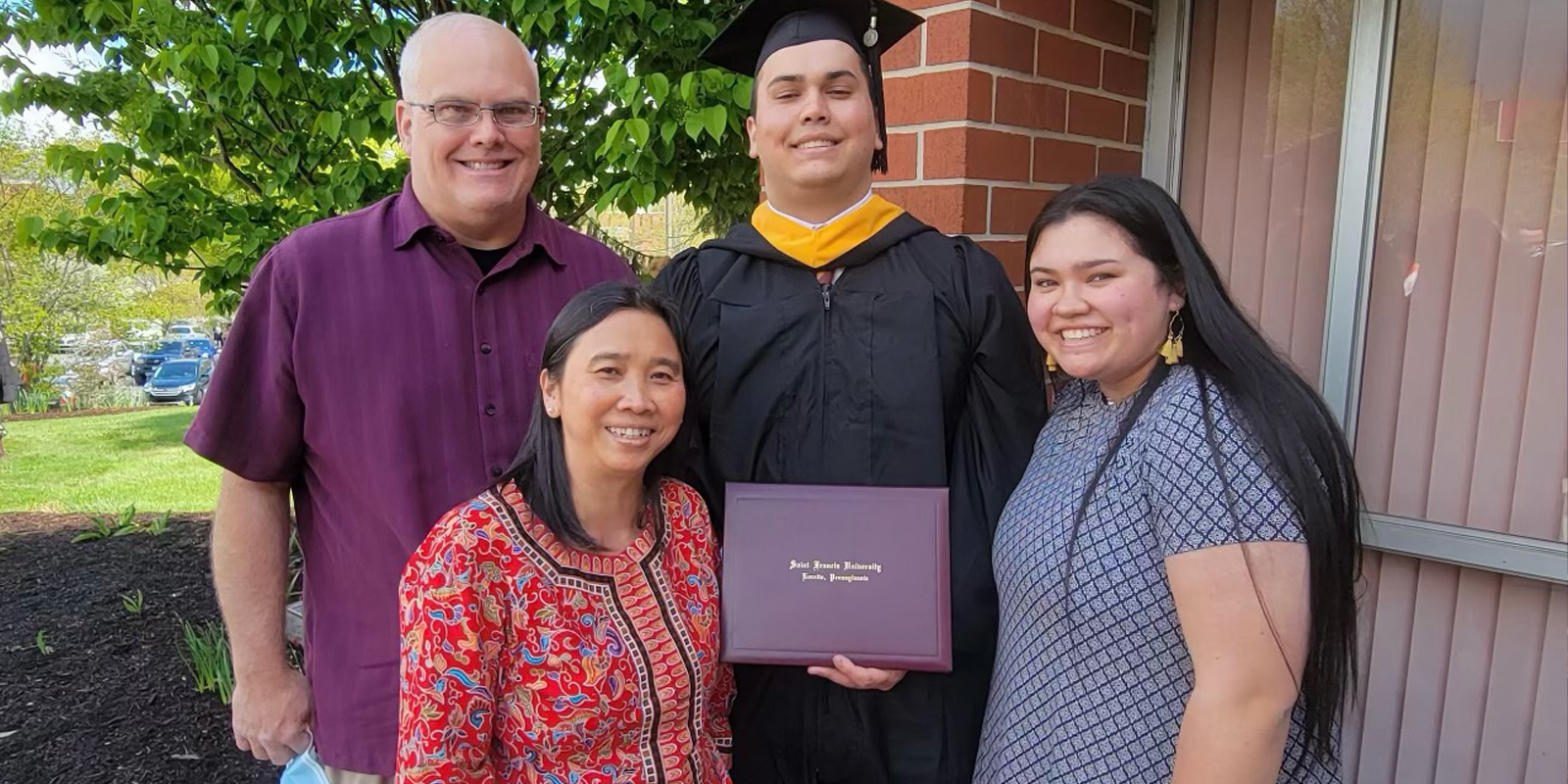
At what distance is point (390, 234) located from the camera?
2100mm

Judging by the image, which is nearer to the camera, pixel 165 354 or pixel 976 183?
pixel 976 183

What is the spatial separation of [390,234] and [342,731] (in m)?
1.07

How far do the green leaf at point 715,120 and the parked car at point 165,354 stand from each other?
1816 centimetres

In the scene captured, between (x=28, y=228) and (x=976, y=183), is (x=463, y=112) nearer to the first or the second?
(x=976, y=183)

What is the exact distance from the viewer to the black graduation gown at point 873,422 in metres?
1.99

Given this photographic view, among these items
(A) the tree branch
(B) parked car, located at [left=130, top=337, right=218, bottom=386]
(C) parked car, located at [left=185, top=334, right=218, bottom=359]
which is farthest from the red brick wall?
(C) parked car, located at [left=185, top=334, right=218, bottom=359]

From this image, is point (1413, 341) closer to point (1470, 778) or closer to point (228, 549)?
point (1470, 778)

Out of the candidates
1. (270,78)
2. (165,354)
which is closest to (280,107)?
(270,78)

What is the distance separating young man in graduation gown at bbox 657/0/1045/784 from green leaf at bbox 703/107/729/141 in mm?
987

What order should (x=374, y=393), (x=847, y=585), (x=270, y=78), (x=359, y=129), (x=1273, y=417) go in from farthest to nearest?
(x=270, y=78), (x=359, y=129), (x=374, y=393), (x=847, y=585), (x=1273, y=417)

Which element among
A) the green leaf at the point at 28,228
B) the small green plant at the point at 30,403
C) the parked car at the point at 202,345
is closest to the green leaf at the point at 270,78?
the green leaf at the point at 28,228

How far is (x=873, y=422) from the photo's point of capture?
6.54ft

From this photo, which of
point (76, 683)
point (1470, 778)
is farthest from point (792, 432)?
point (76, 683)

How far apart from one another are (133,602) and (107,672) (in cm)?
86
